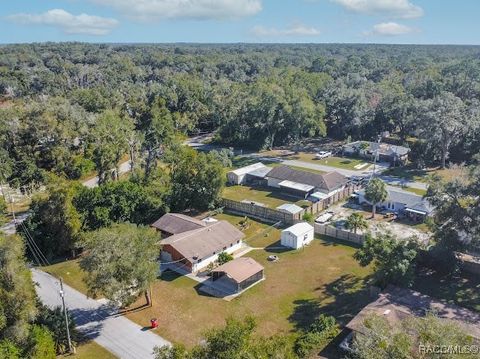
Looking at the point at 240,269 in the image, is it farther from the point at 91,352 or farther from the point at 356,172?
the point at 356,172

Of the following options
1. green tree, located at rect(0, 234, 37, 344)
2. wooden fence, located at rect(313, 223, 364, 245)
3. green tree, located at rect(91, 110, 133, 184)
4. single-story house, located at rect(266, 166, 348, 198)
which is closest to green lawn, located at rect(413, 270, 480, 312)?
wooden fence, located at rect(313, 223, 364, 245)

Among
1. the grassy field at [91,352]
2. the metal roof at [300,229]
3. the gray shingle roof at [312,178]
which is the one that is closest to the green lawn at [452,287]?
the metal roof at [300,229]

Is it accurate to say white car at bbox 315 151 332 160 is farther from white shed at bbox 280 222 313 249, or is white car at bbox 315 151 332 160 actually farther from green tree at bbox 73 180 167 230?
green tree at bbox 73 180 167 230

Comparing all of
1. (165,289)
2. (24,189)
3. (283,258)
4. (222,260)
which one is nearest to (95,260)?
(165,289)

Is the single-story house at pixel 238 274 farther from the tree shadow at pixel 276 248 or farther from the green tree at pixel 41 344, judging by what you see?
the green tree at pixel 41 344

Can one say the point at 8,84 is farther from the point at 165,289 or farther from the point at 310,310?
the point at 310,310

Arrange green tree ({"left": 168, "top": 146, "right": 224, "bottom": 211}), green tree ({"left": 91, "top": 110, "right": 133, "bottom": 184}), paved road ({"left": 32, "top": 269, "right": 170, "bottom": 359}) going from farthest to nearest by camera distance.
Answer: green tree ({"left": 91, "top": 110, "right": 133, "bottom": 184}) → green tree ({"left": 168, "top": 146, "right": 224, "bottom": 211}) → paved road ({"left": 32, "top": 269, "right": 170, "bottom": 359})
